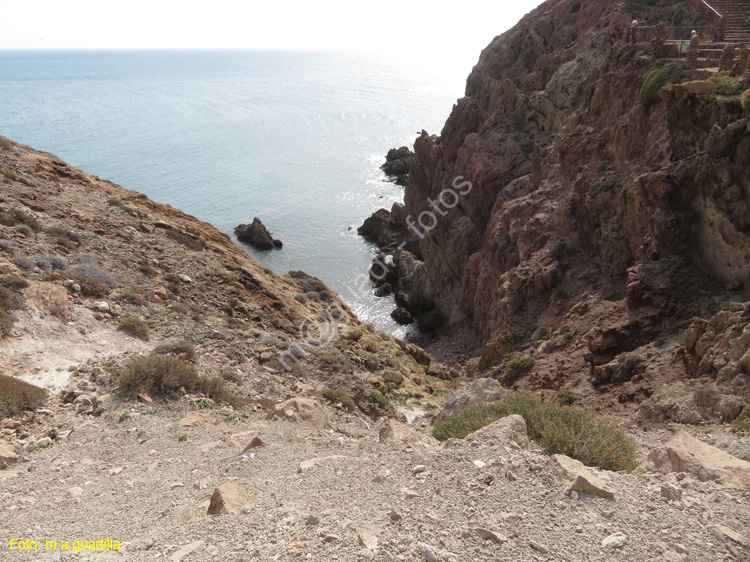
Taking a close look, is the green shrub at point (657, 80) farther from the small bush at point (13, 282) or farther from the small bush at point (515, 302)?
the small bush at point (13, 282)

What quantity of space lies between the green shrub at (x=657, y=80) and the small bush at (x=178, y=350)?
2068 cm

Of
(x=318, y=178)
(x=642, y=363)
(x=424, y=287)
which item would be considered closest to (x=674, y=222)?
(x=642, y=363)

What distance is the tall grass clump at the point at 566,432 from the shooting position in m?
7.68

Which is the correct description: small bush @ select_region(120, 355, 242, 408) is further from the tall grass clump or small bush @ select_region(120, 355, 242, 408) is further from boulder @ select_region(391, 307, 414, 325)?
boulder @ select_region(391, 307, 414, 325)

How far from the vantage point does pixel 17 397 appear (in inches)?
388

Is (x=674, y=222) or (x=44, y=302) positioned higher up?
(x=674, y=222)

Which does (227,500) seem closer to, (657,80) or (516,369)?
(516,369)

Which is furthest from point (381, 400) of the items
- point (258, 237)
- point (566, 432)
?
Answer: point (258, 237)

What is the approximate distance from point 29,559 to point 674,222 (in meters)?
19.4

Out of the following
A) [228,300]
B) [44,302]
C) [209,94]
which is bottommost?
[228,300]

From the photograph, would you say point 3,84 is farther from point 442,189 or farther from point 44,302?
point 44,302

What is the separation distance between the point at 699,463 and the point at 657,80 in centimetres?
1884

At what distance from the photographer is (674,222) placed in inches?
670

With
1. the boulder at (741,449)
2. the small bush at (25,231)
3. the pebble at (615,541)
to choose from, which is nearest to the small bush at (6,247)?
the small bush at (25,231)
